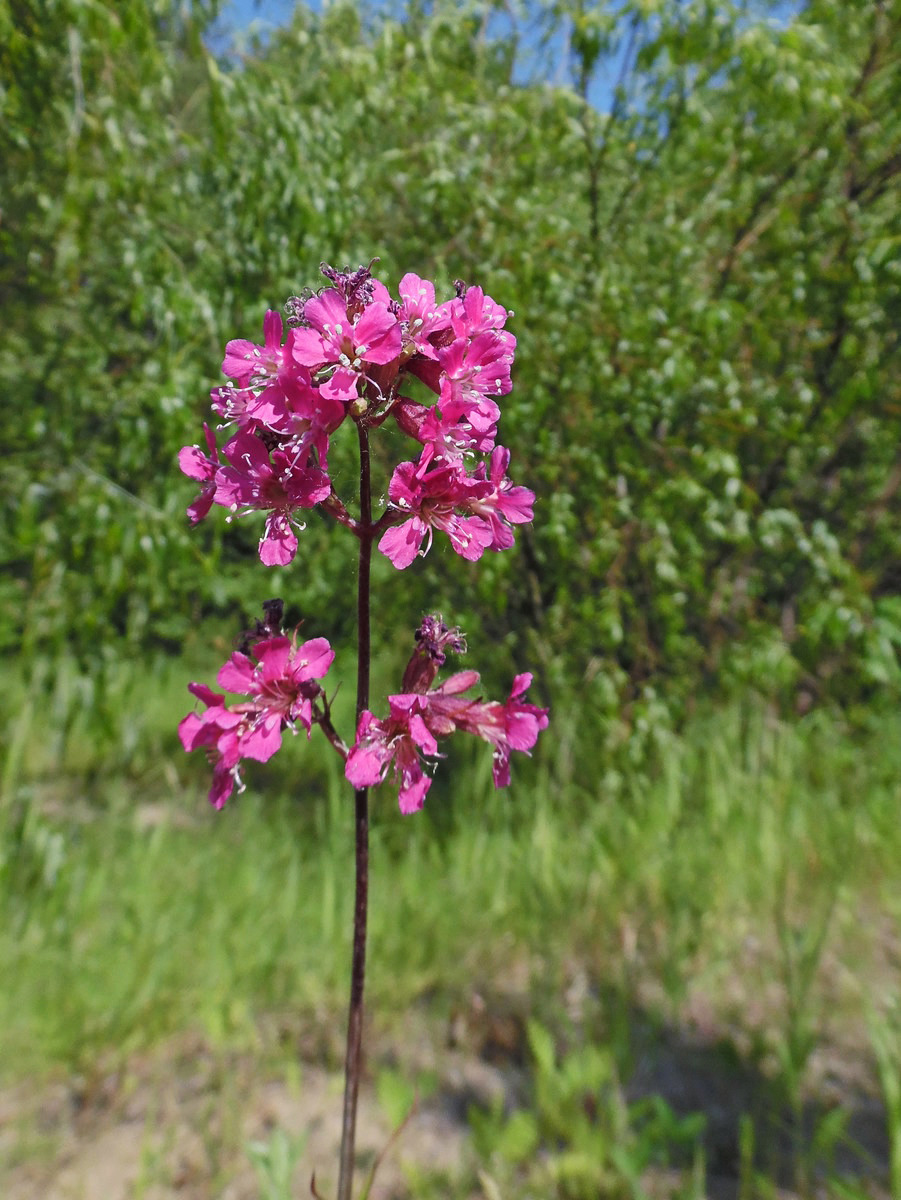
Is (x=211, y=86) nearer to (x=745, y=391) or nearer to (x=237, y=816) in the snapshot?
(x=745, y=391)

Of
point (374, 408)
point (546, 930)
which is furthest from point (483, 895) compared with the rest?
point (374, 408)

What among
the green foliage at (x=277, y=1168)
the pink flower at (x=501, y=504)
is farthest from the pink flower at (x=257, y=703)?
the green foliage at (x=277, y=1168)

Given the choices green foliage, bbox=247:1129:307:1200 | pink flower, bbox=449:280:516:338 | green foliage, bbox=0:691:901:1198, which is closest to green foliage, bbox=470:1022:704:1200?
green foliage, bbox=0:691:901:1198

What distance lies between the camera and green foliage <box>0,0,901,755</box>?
8.82 ft

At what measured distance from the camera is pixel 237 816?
3.56 metres

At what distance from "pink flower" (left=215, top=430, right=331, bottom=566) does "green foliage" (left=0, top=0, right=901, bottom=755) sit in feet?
5.63

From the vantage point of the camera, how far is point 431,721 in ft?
3.17

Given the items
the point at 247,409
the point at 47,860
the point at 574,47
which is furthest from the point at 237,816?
the point at 574,47

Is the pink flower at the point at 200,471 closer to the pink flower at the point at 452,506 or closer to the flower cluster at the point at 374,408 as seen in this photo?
the flower cluster at the point at 374,408

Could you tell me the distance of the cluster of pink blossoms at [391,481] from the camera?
887 mm

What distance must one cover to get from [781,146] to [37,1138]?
3968 mm

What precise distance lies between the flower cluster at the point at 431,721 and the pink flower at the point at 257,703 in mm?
88

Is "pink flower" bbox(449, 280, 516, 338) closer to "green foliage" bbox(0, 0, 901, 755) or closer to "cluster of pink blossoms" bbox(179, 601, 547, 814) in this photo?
"cluster of pink blossoms" bbox(179, 601, 547, 814)

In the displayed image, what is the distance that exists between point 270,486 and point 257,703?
0.80 feet
